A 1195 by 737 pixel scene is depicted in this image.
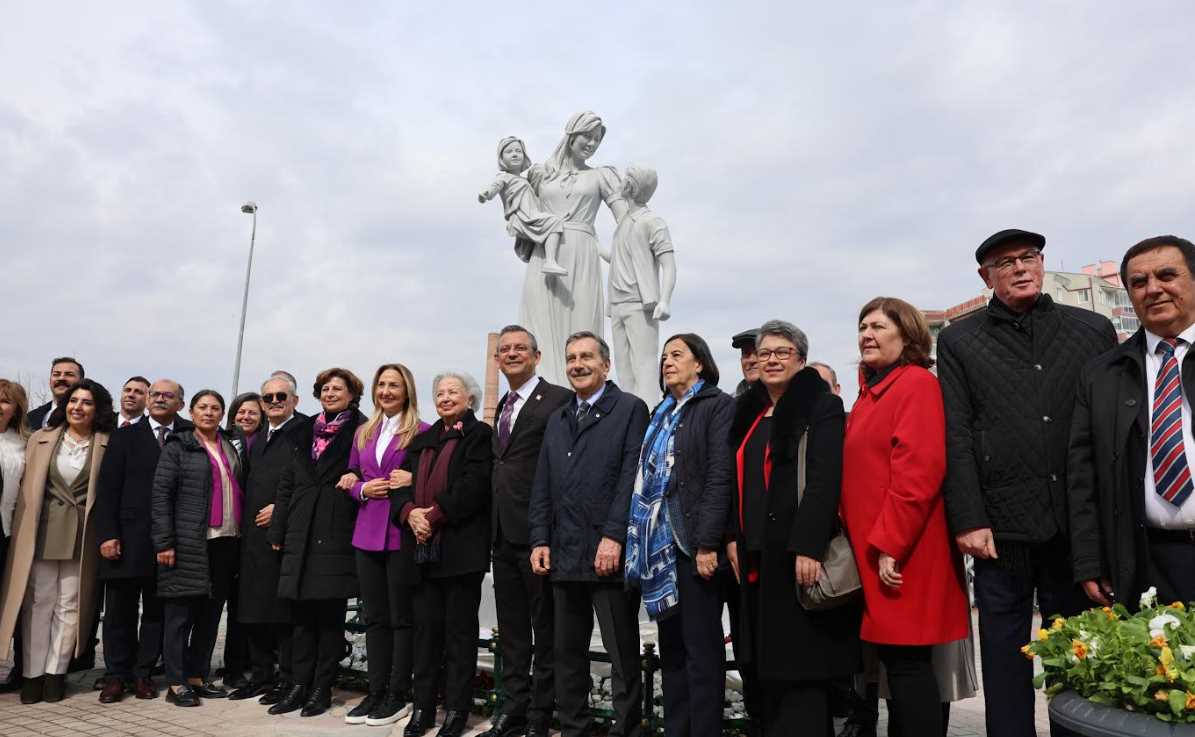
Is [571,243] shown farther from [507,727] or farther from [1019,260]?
[1019,260]

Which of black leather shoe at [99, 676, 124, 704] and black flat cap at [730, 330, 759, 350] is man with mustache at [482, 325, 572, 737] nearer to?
black flat cap at [730, 330, 759, 350]

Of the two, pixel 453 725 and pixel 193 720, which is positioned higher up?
pixel 453 725

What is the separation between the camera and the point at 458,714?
473cm

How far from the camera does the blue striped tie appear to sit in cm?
282

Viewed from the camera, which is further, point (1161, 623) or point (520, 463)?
point (520, 463)

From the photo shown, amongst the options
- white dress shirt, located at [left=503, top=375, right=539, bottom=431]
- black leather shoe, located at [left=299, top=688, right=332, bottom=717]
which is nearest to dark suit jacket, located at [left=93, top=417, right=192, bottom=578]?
black leather shoe, located at [left=299, top=688, right=332, bottom=717]

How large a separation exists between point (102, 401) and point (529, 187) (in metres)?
4.18

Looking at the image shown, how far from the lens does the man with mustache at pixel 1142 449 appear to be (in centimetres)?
286

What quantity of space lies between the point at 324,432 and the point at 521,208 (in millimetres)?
3614

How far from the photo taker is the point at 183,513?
18.9ft

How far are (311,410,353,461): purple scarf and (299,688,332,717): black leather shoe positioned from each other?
141 cm

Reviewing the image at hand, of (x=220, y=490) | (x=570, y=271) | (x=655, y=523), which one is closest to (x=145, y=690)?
(x=220, y=490)

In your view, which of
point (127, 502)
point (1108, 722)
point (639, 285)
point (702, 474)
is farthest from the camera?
point (639, 285)

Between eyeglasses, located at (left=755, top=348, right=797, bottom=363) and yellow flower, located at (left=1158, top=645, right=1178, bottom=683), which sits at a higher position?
eyeglasses, located at (left=755, top=348, right=797, bottom=363)
